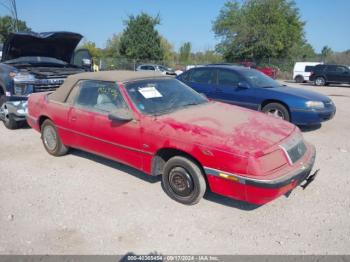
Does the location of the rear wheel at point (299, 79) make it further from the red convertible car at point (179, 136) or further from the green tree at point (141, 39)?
the red convertible car at point (179, 136)

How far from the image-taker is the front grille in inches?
139

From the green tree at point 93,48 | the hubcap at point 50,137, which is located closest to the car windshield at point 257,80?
the hubcap at point 50,137

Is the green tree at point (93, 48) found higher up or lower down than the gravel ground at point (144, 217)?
higher up

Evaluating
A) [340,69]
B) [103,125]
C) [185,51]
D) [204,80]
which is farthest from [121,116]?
[185,51]

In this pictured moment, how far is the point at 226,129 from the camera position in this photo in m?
3.60

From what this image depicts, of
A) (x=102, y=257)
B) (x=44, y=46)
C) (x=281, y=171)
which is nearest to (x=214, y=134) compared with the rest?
(x=281, y=171)

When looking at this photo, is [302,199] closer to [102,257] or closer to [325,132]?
[102,257]

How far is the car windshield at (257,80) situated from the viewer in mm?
7680

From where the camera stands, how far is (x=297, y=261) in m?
2.86

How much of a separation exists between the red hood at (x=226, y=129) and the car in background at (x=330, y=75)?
2125 cm

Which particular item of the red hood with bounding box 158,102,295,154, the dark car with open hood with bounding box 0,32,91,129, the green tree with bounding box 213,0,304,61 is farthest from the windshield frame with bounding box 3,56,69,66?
the green tree with bounding box 213,0,304,61

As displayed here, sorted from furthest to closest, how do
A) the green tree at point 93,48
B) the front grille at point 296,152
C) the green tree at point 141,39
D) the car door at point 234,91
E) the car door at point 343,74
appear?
the green tree at point 93,48 < the green tree at point 141,39 < the car door at point 343,74 < the car door at point 234,91 < the front grille at point 296,152

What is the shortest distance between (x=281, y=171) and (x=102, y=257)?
6.47 feet

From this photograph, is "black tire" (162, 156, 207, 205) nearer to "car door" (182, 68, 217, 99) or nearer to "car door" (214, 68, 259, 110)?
"car door" (214, 68, 259, 110)
